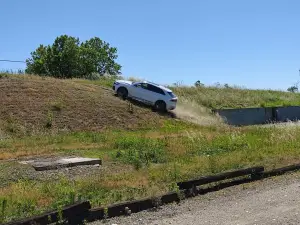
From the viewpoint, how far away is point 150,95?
32812mm

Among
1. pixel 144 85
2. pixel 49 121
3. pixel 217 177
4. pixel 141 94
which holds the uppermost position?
pixel 144 85

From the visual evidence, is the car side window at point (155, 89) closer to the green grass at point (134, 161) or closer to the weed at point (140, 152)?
the green grass at point (134, 161)

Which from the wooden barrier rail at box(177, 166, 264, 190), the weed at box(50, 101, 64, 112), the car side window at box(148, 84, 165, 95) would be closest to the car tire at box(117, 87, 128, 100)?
the car side window at box(148, 84, 165, 95)

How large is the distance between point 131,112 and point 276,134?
38.7ft

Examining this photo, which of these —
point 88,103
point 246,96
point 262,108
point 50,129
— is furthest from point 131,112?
point 246,96

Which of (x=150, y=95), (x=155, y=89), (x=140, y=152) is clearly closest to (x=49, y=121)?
(x=150, y=95)

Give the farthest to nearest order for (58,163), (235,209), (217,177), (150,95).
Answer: (150,95)
(58,163)
(217,177)
(235,209)

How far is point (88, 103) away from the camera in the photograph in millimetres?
28453

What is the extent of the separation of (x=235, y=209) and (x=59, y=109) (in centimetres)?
1989

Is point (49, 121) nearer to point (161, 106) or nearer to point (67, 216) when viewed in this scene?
point (161, 106)

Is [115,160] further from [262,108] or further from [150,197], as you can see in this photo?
[262,108]

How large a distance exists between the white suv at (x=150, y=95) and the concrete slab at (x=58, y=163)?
18.7 meters

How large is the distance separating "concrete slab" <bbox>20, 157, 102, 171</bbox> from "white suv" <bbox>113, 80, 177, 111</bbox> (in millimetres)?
18739

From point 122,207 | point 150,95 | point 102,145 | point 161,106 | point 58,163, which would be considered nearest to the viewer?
point 122,207
